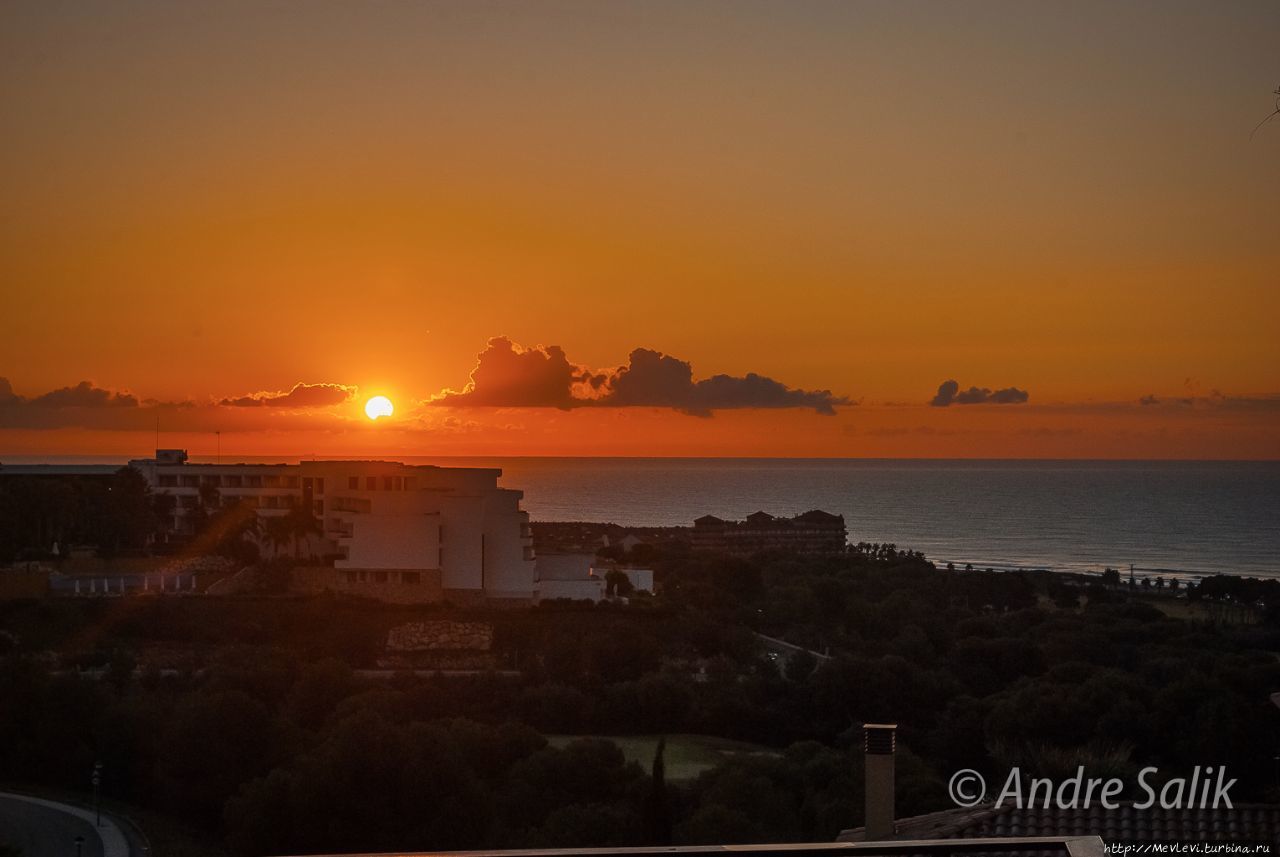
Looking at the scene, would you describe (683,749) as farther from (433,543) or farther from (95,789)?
(433,543)

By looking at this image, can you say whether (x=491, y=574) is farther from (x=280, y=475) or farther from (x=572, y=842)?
(x=572, y=842)

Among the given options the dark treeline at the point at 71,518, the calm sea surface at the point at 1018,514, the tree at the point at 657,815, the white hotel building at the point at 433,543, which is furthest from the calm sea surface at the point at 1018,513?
the tree at the point at 657,815

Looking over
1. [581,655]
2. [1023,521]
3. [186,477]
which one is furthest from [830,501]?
[581,655]

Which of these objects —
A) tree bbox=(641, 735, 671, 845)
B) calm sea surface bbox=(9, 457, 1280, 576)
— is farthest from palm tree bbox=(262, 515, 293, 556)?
calm sea surface bbox=(9, 457, 1280, 576)

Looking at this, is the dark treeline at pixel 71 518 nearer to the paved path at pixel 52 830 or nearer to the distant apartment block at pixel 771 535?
the paved path at pixel 52 830

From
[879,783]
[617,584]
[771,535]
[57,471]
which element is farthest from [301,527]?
[879,783]

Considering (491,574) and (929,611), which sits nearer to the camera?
(929,611)
